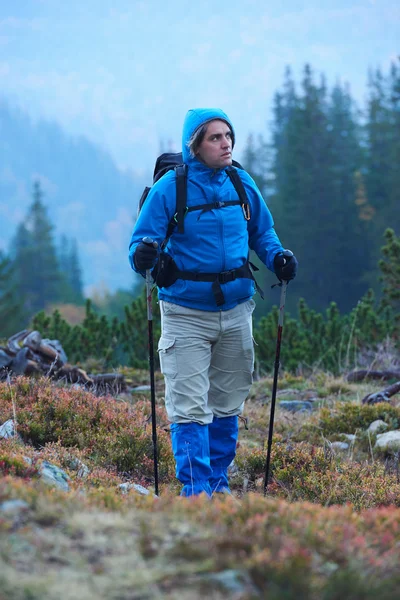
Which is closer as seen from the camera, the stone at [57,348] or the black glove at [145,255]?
the black glove at [145,255]

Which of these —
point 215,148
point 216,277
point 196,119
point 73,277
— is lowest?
point 73,277

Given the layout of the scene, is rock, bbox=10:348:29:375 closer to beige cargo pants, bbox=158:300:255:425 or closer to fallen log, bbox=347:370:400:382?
beige cargo pants, bbox=158:300:255:425

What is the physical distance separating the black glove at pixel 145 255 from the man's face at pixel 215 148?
75 cm

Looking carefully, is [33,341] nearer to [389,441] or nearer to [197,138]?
[389,441]

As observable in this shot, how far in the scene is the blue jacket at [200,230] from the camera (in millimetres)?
4695

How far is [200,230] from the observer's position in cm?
470

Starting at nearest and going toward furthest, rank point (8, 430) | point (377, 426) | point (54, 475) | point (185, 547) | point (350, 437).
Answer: point (185, 547), point (54, 475), point (8, 430), point (350, 437), point (377, 426)

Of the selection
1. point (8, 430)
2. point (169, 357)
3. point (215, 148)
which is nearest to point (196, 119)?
point (215, 148)

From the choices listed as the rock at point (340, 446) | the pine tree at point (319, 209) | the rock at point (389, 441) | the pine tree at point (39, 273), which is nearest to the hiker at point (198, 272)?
the rock at point (340, 446)

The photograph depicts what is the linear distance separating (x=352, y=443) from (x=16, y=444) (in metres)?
3.25

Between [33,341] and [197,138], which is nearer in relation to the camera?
[197,138]

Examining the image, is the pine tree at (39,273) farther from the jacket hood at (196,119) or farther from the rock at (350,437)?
the jacket hood at (196,119)

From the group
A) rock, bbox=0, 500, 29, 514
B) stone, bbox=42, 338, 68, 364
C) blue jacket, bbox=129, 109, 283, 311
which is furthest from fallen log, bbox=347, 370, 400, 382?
rock, bbox=0, 500, 29, 514

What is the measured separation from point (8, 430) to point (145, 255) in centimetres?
182
